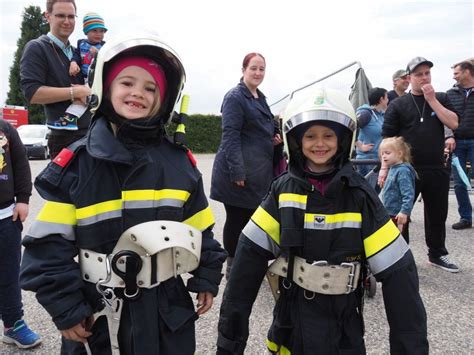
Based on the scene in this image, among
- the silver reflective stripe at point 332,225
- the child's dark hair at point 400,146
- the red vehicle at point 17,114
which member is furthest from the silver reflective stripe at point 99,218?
the red vehicle at point 17,114

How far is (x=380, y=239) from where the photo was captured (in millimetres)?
1833

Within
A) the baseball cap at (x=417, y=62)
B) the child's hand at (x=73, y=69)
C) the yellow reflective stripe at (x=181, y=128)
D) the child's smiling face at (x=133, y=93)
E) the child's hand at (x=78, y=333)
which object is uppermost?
the baseball cap at (x=417, y=62)

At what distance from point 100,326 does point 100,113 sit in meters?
0.87

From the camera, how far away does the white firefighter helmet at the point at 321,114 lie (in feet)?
6.59

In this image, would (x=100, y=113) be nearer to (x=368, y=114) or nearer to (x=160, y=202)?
(x=160, y=202)

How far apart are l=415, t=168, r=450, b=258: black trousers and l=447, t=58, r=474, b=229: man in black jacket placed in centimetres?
191

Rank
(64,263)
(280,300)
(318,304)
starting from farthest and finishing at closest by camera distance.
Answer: (280,300)
(318,304)
(64,263)

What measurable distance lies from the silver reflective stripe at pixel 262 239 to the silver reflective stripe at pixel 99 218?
0.64 m

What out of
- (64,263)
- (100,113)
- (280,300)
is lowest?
(280,300)

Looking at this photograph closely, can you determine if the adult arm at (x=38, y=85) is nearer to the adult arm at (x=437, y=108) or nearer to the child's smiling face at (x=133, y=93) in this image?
the child's smiling face at (x=133, y=93)

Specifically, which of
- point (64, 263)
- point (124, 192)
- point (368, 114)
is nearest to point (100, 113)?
point (124, 192)

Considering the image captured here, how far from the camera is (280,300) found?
2025 mm

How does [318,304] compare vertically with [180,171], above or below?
below

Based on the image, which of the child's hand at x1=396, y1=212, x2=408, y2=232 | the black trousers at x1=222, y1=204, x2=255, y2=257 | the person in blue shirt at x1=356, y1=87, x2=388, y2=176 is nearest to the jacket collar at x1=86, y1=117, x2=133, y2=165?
the black trousers at x1=222, y1=204, x2=255, y2=257
